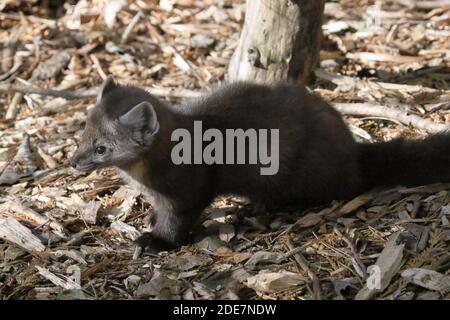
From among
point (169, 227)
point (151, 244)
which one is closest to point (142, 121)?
point (169, 227)

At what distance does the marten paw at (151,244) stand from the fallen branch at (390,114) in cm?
217

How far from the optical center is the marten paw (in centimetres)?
561

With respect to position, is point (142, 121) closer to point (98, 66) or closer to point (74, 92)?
point (74, 92)

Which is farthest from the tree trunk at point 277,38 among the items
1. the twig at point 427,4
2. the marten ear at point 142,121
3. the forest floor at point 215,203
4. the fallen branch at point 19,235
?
the fallen branch at point 19,235

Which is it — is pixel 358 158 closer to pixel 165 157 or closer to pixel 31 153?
pixel 165 157

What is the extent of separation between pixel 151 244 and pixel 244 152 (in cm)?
106

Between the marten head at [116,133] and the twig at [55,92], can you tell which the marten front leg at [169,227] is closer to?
the marten head at [116,133]

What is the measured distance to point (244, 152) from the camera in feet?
19.2

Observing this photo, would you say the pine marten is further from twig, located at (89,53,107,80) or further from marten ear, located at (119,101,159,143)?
twig, located at (89,53,107,80)

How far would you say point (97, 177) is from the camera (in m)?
6.58

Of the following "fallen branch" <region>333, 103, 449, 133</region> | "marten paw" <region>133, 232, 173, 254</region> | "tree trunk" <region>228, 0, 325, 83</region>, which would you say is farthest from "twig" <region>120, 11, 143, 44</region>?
"marten paw" <region>133, 232, 173, 254</region>

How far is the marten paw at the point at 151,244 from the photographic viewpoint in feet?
18.4

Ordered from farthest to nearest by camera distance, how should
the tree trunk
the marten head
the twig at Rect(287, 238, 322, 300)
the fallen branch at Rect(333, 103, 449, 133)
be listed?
the tree trunk
the fallen branch at Rect(333, 103, 449, 133)
the marten head
the twig at Rect(287, 238, 322, 300)

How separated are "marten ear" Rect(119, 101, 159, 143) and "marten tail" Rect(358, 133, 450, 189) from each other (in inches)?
70.5
